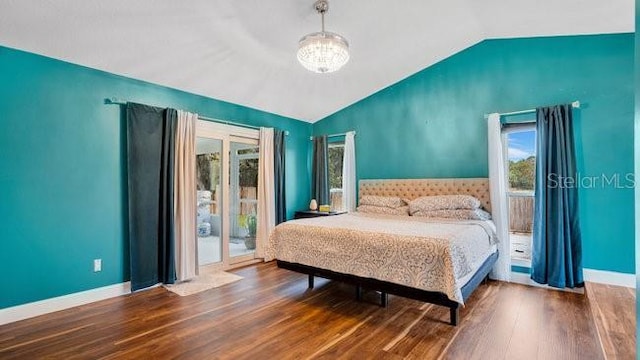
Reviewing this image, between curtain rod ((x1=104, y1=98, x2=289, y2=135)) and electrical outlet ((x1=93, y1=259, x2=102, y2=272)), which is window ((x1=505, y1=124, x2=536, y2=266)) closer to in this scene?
curtain rod ((x1=104, y1=98, x2=289, y2=135))

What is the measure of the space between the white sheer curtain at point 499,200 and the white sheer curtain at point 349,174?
216 cm

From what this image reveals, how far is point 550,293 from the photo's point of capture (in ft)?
11.4

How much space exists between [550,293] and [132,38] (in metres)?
5.29

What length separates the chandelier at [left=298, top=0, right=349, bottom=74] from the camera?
2.67 metres

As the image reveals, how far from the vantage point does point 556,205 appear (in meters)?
3.49

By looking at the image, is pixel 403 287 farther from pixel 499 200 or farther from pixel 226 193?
pixel 226 193

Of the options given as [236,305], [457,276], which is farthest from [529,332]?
[236,305]

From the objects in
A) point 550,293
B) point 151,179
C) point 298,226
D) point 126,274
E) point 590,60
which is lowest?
point 550,293

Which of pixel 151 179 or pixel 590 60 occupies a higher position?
pixel 590 60

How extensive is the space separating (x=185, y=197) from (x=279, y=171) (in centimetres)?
172

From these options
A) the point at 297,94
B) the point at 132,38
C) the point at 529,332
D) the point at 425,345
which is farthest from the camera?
the point at 297,94

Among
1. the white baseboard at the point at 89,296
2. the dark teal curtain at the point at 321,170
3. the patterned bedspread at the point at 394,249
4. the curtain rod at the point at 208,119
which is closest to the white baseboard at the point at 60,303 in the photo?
the white baseboard at the point at 89,296

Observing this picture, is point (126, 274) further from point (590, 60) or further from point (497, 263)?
point (590, 60)

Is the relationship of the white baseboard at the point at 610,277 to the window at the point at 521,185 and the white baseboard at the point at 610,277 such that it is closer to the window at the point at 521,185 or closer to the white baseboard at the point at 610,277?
the white baseboard at the point at 610,277
